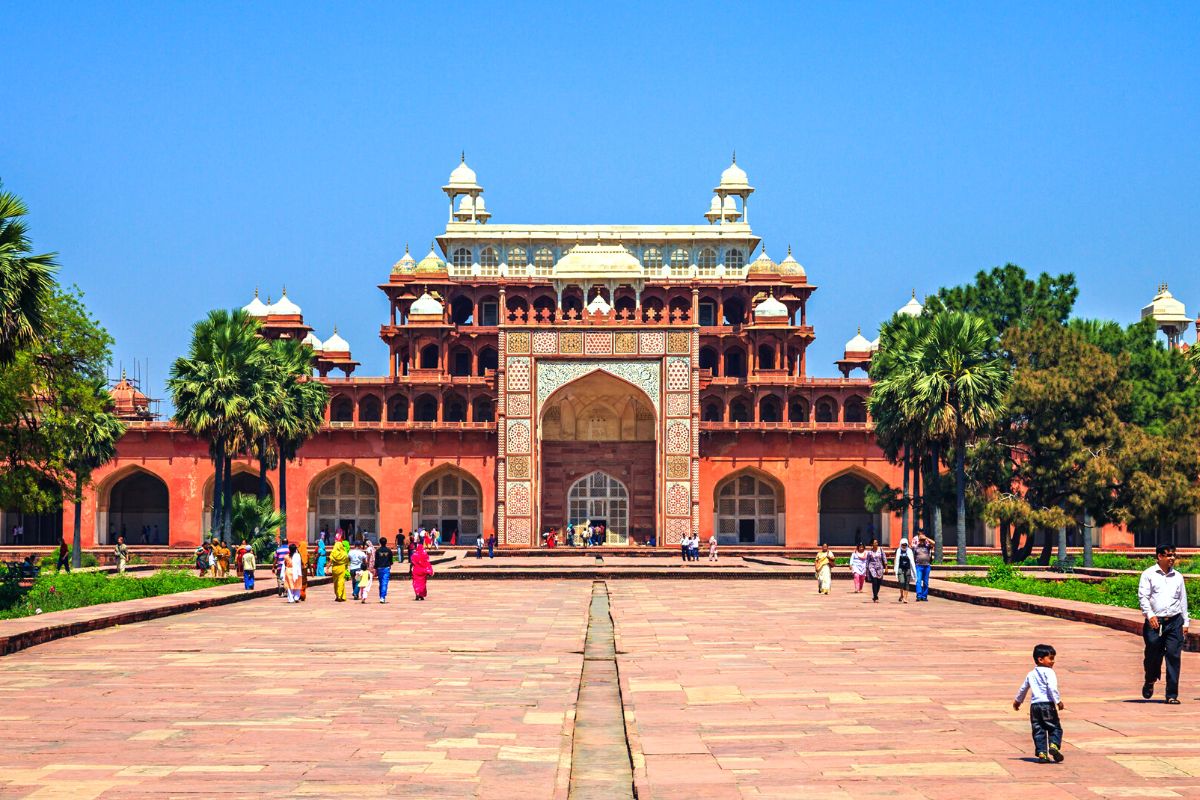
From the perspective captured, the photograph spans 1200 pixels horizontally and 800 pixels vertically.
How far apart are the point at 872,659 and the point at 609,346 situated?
37.5m

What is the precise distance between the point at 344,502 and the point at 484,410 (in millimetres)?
6485

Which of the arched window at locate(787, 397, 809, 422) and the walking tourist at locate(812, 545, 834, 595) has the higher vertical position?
the arched window at locate(787, 397, 809, 422)

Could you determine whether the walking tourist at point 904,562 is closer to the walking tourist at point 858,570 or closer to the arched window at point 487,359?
the walking tourist at point 858,570

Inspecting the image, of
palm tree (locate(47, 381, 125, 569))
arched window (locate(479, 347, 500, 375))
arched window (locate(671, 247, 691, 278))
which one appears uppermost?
arched window (locate(671, 247, 691, 278))

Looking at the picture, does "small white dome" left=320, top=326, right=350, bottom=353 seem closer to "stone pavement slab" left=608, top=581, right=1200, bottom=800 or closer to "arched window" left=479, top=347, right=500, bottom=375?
"arched window" left=479, top=347, right=500, bottom=375

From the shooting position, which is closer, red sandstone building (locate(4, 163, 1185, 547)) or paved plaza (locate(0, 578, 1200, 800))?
paved plaza (locate(0, 578, 1200, 800))

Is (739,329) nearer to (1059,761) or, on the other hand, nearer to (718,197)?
(718,197)

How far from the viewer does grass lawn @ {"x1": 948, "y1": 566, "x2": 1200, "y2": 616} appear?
23602 mm

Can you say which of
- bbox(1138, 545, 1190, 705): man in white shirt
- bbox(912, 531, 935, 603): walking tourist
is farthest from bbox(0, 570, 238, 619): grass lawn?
bbox(1138, 545, 1190, 705): man in white shirt

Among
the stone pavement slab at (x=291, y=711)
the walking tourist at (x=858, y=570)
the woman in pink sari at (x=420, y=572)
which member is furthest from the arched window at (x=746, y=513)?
the stone pavement slab at (x=291, y=711)

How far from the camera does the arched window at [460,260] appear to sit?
6281cm

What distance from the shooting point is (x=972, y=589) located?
26.3m

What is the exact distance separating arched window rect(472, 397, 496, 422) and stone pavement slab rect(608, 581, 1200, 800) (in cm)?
3663

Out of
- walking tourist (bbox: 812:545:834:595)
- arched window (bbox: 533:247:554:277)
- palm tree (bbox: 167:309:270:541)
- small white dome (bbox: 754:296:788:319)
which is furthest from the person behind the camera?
arched window (bbox: 533:247:554:277)
